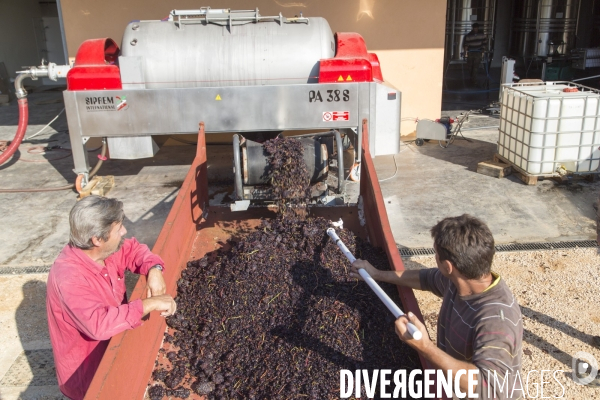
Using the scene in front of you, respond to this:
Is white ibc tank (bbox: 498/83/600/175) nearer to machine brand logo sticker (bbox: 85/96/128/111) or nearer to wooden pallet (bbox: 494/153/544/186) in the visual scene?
wooden pallet (bbox: 494/153/544/186)

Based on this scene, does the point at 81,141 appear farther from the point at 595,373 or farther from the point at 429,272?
the point at 595,373

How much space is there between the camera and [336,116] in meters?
6.44

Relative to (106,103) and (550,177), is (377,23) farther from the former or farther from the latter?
(106,103)

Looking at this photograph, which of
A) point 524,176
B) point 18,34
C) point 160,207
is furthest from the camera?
point 18,34

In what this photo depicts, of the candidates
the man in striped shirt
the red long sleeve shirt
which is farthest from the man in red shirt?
the man in striped shirt

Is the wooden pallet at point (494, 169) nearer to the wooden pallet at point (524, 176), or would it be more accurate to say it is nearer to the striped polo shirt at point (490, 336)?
the wooden pallet at point (524, 176)

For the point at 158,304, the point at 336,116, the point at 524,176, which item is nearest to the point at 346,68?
the point at 336,116

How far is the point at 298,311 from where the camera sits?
3369 millimetres

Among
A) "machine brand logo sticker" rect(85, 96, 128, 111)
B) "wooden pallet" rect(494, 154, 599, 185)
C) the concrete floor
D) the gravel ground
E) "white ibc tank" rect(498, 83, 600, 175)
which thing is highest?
"machine brand logo sticker" rect(85, 96, 128, 111)

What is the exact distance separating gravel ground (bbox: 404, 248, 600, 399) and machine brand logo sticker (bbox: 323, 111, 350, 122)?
6.83 ft

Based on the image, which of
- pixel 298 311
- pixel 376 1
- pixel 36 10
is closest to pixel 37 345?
pixel 298 311

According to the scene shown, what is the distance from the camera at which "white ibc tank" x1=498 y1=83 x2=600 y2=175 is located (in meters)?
6.58

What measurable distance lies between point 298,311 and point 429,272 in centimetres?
88

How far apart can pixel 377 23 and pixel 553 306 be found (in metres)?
5.95
